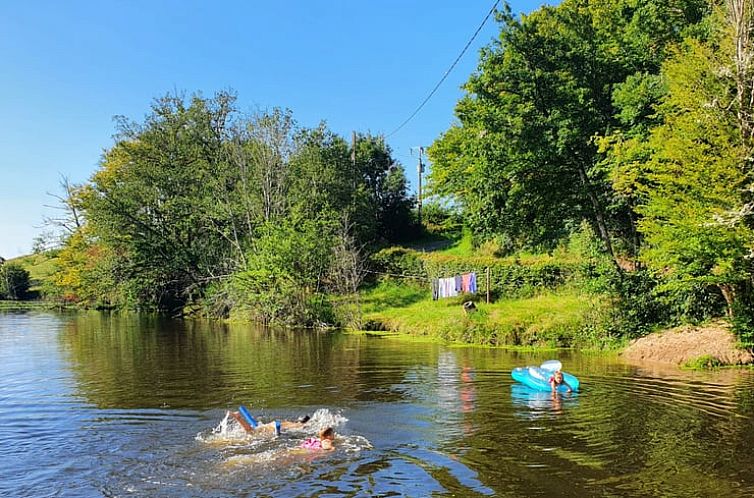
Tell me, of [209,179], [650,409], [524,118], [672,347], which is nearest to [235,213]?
[209,179]

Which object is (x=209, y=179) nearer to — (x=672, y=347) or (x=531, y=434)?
(x=672, y=347)

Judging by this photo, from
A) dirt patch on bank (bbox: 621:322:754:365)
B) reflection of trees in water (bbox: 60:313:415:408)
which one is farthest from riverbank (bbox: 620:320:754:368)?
reflection of trees in water (bbox: 60:313:415:408)

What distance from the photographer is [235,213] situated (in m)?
42.8

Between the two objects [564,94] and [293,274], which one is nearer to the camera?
A: [564,94]

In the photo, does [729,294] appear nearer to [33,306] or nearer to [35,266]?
[33,306]

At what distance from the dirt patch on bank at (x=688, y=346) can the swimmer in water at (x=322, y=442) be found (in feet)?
44.6

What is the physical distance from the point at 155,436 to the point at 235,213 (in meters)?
32.5

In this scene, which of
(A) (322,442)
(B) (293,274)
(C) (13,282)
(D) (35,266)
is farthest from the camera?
(D) (35,266)

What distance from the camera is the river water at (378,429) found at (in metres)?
8.72

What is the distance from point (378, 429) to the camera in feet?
38.4

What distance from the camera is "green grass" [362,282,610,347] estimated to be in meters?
23.2

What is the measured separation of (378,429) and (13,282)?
77.4m

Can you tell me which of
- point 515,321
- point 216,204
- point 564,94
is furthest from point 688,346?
point 216,204

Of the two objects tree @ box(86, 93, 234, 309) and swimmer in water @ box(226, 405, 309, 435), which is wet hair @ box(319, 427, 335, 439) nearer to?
swimmer in water @ box(226, 405, 309, 435)
